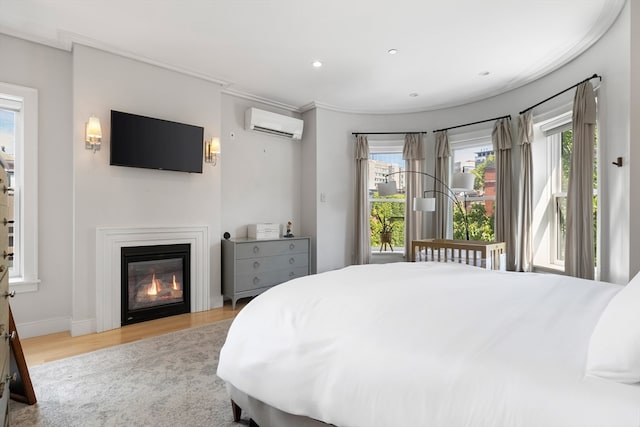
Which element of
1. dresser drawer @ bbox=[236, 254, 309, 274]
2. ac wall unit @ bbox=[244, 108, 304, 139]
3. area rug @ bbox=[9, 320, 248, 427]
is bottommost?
area rug @ bbox=[9, 320, 248, 427]

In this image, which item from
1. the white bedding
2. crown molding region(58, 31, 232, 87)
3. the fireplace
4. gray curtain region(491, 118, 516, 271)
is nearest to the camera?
the white bedding

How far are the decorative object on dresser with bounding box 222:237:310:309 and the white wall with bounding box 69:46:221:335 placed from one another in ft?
0.63

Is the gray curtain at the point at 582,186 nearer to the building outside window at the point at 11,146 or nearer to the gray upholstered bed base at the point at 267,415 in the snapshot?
the gray upholstered bed base at the point at 267,415

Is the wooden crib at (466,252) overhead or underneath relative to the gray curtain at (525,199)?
underneath

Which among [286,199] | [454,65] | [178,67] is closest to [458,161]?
[454,65]

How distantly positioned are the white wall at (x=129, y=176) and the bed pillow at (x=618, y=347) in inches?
141

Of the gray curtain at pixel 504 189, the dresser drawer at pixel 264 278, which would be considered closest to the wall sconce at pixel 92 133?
the dresser drawer at pixel 264 278

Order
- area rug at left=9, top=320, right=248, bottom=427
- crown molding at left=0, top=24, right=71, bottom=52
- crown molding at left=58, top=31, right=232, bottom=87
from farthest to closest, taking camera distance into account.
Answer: crown molding at left=58, top=31, right=232, bottom=87
crown molding at left=0, top=24, right=71, bottom=52
area rug at left=9, top=320, right=248, bottom=427

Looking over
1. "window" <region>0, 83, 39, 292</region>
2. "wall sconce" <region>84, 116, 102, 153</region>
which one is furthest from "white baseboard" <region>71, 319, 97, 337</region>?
"wall sconce" <region>84, 116, 102, 153</region>

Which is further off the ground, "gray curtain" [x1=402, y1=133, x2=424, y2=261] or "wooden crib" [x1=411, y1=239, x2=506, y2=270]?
"gray curtain" [x1=402, y1=133, x2=424, y2=261]

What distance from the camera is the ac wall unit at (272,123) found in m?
4.38

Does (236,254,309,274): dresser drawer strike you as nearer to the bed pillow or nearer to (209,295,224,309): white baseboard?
(209,295,224,309): white baseboard

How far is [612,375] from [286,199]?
426 cm

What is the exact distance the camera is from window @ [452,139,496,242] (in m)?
4.48
